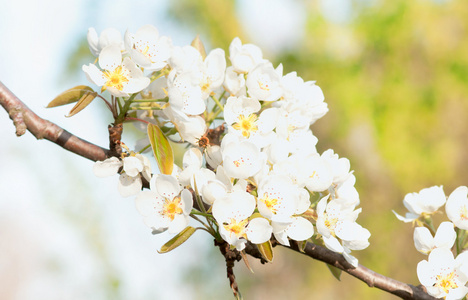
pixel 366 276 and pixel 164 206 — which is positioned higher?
pixel 164 206

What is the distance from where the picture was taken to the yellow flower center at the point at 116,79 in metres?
0.76

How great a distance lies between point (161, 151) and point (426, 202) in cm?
49

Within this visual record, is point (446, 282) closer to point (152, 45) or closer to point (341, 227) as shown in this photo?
point (341, 227)

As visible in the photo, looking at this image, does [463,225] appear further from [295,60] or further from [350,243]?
[295,60]

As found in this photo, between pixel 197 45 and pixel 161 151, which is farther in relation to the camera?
pixel 197 45

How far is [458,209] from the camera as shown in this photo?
876 mm

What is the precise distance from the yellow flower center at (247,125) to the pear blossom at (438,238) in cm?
32

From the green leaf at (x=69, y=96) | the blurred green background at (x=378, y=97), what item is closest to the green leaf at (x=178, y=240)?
the green leaf at (x=69, y=96)

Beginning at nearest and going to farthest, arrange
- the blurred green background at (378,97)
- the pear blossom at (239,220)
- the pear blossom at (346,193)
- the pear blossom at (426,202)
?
the pear blossom at (239,220) < the pear blossom at (346,193) < the pear blossom at (426,202) < the blurred green background at (378,97)

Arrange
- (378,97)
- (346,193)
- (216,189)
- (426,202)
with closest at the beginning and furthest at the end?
(216,189), (346,193), (426,202), (378,97)

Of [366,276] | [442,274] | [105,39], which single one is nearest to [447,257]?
[442,274]

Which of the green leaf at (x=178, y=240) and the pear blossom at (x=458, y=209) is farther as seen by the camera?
the pear blossom at (x=458, y=209)

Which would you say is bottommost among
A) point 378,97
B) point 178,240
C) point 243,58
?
point 378,97

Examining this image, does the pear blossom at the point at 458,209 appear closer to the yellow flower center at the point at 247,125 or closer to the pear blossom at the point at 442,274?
the pear blossom at the point at 442,274
